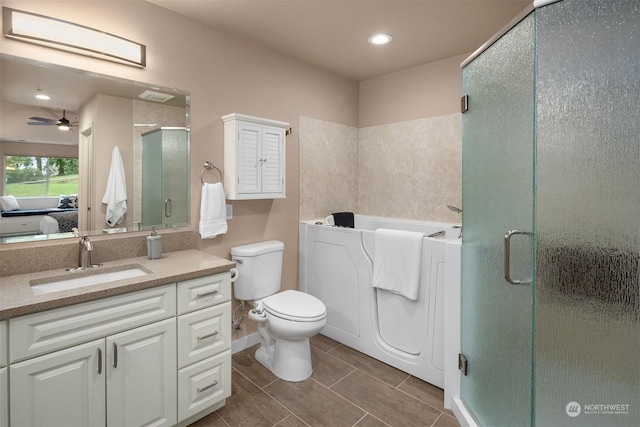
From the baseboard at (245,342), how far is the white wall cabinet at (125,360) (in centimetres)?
69

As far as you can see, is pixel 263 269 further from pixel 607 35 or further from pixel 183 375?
pixel 607 35

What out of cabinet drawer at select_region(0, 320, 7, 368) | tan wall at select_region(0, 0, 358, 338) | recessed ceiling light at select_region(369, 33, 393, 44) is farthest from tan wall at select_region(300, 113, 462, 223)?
cabinet drawer at select_region(0, 320, 7, 368)

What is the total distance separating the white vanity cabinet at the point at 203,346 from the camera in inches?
65.8

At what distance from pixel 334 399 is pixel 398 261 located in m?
0.95

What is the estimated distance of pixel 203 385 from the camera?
1752 millimetres

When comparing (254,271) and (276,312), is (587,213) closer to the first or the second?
(276,312)

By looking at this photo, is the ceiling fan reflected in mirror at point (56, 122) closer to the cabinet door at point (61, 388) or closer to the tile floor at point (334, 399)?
the cabinet door at point (61, 388)

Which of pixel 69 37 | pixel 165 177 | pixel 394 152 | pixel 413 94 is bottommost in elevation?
pixel 165 177

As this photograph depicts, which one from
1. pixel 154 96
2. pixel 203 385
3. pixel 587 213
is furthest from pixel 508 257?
pixel 154 96

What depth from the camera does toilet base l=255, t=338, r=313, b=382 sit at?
220cm

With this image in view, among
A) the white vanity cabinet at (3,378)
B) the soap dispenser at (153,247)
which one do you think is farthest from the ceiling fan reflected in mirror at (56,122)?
the white vanity cabinet at (3,378)

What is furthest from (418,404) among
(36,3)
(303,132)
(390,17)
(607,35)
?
(36,3)

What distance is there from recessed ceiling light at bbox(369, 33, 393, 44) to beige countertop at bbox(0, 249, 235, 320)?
2.00m

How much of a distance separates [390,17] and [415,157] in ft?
4.26
